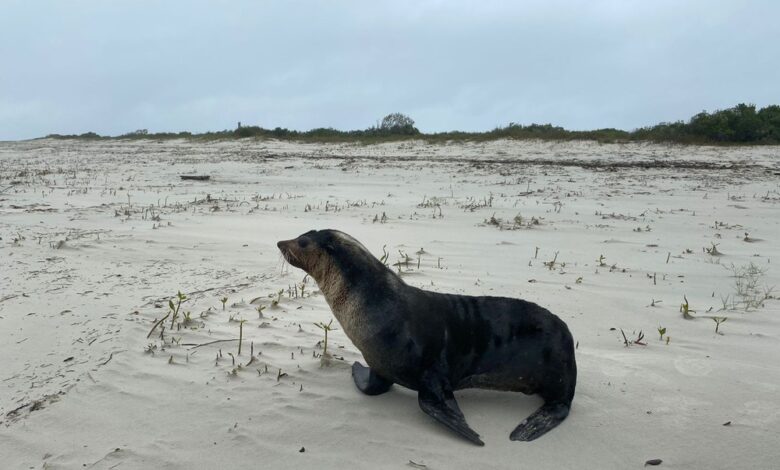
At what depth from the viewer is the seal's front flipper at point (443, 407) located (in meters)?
2.66

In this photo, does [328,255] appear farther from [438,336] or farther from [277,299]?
[277,299]

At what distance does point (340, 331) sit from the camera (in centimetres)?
414

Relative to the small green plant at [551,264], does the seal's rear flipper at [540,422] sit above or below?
below

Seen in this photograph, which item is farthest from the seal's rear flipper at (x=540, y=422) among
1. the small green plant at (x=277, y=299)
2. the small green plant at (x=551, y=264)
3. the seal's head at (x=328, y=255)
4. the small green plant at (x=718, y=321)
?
the small green plant at (x=551, y=264)

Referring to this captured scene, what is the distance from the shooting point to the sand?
2.64 meters

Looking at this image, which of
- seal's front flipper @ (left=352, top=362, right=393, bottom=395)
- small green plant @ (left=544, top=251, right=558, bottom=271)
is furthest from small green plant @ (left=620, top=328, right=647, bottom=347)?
small green plant @ (left=544, top=251, right=558, bottom=271)

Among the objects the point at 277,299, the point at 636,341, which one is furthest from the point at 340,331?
the point at 636,341

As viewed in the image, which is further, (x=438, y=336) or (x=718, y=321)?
(x=718, y=321)

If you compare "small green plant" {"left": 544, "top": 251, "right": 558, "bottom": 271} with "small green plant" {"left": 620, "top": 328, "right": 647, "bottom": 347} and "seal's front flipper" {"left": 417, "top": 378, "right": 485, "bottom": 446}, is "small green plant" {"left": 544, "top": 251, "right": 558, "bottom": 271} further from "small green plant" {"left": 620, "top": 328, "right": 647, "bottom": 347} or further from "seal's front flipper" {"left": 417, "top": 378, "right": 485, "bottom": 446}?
"seal's front flipper" {"left": 417, "top": 378, "right": 485, "bottom": 446}

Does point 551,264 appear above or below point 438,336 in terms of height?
below

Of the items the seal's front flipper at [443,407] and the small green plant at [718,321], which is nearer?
the seal's front flipper at [443,407]

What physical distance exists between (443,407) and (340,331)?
1.52 metres

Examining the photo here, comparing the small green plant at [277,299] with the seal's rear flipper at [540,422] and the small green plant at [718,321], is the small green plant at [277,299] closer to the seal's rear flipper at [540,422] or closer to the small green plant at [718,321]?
the seal's rear flipper at [540,422]

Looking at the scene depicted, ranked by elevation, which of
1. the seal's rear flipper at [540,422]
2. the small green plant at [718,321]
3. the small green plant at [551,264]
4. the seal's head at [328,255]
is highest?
the seal's head at [328,255]
